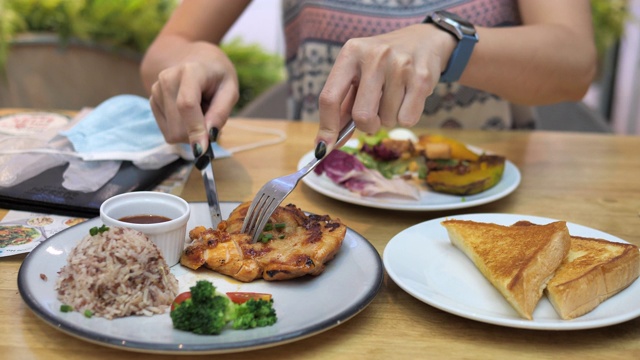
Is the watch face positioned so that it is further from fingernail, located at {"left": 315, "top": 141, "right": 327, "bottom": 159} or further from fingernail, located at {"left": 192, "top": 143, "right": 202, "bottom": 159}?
fingernail, located at {"left": 192, "top": 143, "right": 202, "bottom": 159}

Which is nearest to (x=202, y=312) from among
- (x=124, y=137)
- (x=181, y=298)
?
(x=181, y=298)

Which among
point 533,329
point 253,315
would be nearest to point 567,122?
point 533,329

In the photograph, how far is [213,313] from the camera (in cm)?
110

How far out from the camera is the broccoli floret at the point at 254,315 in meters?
1.13

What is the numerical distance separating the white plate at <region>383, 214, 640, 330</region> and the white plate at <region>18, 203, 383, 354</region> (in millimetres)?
70

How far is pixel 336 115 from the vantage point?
153 cm

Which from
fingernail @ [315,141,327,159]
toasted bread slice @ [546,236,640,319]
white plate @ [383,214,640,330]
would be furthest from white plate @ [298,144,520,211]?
toasted bread slice @ [546,236,640,319]

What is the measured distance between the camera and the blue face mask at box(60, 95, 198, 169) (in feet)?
6.44

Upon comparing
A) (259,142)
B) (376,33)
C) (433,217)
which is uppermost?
(376,33)

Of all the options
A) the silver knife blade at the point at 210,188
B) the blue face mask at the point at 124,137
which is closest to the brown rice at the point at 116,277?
the silver knife blade at the point at 210,188

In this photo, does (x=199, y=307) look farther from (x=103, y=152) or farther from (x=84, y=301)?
(x=103, y=152)

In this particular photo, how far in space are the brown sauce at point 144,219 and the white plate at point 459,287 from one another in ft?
1.59

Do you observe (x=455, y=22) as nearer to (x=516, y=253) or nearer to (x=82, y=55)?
(x=516, y=253)

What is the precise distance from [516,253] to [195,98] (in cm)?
92
